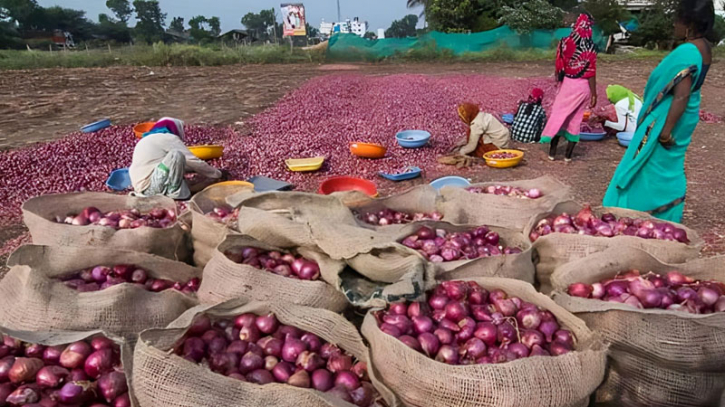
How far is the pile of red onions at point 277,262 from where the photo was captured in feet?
7.72

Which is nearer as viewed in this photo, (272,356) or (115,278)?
(272,356)

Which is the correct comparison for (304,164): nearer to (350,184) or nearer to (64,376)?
(350,184)

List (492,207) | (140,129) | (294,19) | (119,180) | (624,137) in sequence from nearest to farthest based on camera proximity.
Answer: (492,207), (119,180), (140,129), (624,137), (294,19)

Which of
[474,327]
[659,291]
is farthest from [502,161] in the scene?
[474,327]

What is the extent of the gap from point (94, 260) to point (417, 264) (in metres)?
1.61

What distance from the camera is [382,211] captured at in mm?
3271

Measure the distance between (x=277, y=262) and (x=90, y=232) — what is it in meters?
1.12

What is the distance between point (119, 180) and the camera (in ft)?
19.0

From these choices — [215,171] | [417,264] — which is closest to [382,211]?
[417,264]

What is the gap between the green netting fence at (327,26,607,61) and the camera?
78.4ft

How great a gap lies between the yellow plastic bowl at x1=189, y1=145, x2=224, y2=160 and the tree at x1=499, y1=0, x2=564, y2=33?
2140 centimetres

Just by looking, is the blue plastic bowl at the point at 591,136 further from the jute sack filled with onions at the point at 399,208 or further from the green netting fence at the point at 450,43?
the green netting fence at the point at 450,43

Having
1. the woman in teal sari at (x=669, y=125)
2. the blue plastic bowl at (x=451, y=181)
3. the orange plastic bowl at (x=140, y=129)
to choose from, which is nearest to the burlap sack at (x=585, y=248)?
the woman in teal sari at (x=669, y=125)

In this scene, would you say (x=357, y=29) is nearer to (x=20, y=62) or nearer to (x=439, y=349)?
(x=20, y=62)
